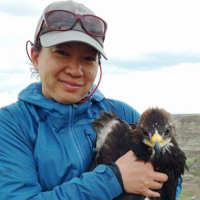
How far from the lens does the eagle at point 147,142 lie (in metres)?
3.47

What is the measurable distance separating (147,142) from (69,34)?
165 cm

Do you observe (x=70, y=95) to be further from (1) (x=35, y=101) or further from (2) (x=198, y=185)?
(2) (x=198, y=185)

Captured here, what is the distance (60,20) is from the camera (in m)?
3.19

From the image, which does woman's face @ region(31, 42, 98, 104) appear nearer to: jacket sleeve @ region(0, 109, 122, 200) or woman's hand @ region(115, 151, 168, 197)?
jacket sleeve @ region(0, 109, 122, 200)

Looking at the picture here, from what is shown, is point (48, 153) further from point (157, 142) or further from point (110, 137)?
point (157, 142)

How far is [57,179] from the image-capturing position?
3.09 meters

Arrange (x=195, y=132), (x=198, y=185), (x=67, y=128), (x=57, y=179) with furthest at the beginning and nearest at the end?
(x=195, y=132) → (x=198, y=185) → (x=67, y=128) → (x=57, y=179)

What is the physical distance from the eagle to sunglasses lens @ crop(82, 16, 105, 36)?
1058 mm

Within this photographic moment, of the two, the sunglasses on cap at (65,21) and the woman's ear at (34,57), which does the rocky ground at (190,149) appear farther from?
the sunglasses on cap at (65,21)

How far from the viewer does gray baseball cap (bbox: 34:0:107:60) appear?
305 cm

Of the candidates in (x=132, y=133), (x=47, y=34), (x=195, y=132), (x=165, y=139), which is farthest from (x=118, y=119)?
(x=195, y=132)

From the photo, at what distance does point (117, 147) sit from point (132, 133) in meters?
0.28

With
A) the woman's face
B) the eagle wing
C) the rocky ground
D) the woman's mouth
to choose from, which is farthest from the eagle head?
the rocky ground

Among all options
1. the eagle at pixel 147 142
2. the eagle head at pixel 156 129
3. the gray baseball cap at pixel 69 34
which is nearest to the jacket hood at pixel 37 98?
the eagle at pixel 147 142
